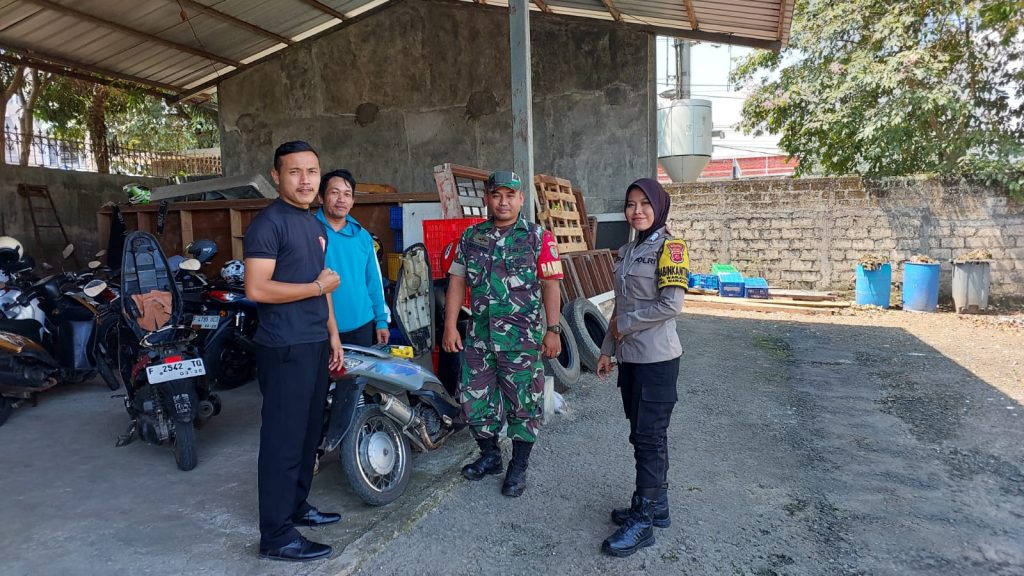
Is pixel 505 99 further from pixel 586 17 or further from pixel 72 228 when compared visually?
pixel 72 228

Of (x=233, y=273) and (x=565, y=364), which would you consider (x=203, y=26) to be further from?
(x=565, y=364)

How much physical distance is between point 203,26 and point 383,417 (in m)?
7.87

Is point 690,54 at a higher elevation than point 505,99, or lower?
higher

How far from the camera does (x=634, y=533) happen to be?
267 cm

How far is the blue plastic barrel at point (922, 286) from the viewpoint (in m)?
9.23

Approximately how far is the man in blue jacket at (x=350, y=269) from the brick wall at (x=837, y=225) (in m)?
8.94

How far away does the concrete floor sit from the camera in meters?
2.56

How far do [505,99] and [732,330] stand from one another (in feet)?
16.1

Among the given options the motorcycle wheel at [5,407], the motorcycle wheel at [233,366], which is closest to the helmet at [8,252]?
the motorcycle wheel at [5,407]

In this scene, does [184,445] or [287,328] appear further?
[184,445]

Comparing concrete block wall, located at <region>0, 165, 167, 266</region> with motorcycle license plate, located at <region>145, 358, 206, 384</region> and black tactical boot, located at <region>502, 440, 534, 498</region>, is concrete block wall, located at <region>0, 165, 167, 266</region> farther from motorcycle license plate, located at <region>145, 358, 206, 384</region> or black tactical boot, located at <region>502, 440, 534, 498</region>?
black tactical boot, located at <region>502, 440, 534, 498</region>

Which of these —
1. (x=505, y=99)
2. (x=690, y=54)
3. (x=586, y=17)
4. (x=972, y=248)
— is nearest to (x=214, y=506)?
(x=505, y=99)

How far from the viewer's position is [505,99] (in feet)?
31.0

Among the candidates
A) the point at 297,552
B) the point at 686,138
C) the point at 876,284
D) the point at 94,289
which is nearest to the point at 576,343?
the point at 297,552
